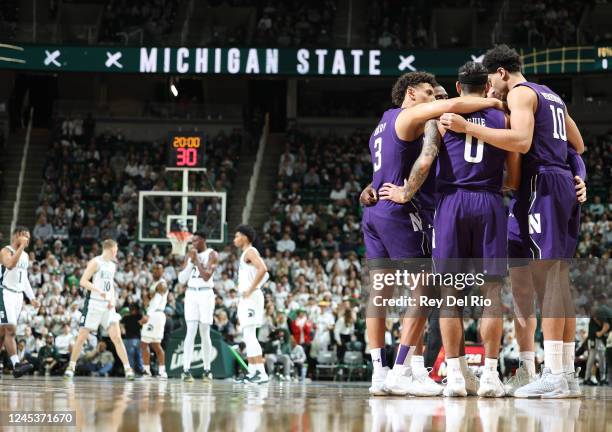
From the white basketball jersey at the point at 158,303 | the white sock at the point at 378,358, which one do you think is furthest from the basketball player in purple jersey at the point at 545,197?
the white basketball jersey at the point at 158,303

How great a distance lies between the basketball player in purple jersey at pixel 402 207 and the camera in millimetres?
6734

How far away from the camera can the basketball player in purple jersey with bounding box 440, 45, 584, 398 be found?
652cm

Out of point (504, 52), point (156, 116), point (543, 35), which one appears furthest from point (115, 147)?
point (504, 52)

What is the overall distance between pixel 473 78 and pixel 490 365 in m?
2.06

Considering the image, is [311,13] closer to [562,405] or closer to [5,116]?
[5,116]

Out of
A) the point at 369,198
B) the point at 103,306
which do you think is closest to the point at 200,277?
the point at 103,306

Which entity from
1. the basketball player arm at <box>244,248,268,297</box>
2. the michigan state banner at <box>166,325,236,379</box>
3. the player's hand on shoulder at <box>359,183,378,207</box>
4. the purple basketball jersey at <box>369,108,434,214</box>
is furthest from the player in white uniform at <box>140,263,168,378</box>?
the purple basketball jersey at <box>369,108,434,214</box>

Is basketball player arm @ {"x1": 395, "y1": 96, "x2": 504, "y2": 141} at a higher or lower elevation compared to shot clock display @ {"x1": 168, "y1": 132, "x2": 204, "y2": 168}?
lower

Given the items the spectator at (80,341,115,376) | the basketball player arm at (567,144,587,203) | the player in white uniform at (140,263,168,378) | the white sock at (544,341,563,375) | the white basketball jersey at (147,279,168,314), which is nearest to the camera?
the white sock at (544,341,563,375)

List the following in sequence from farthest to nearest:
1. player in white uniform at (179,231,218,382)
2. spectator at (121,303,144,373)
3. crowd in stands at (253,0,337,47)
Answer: crowd in stands at (253,0,337,47)
spectator at (121,303,144,373)
player in white uniform at (179,231,218,382)

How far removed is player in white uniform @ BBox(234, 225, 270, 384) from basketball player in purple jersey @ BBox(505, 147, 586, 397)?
4861 mm

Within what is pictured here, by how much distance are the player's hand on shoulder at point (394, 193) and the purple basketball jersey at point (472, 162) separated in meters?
0.27

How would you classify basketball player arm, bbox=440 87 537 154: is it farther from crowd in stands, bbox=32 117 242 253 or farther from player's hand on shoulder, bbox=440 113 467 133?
crowd in stands, bbox=32 117 242 253

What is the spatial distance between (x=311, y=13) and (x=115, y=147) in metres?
7.59
